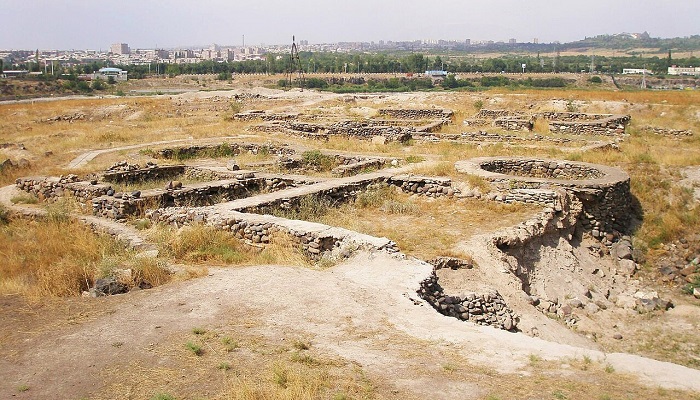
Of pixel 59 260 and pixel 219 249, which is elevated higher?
pixel 219 249

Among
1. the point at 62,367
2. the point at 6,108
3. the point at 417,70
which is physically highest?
the point at 417,70

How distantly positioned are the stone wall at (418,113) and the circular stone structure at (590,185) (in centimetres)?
1354

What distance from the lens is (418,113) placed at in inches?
1193

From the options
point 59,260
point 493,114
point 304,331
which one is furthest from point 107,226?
point 493,114

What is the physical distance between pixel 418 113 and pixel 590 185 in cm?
1775

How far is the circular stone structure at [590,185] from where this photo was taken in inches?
515

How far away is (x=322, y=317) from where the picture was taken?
6.49m

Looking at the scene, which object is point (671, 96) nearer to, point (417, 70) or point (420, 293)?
point (420, 293)

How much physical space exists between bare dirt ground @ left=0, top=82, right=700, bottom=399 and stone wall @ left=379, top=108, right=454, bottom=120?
21536mm

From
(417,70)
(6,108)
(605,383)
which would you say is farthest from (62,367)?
(417,70)

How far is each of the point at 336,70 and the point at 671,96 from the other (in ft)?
253

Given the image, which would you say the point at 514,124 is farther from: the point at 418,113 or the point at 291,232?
the point at 291,232

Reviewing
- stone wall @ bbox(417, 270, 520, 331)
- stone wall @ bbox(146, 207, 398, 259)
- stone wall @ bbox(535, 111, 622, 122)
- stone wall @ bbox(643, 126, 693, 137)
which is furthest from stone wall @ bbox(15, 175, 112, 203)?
stone wall @ bbox(643, 126, 693, 137)

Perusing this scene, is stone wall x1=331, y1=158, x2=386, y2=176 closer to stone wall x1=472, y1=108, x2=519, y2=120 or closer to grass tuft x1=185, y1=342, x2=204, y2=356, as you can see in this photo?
grass tuft x1=185, y1=342, x2=204, y2=356
